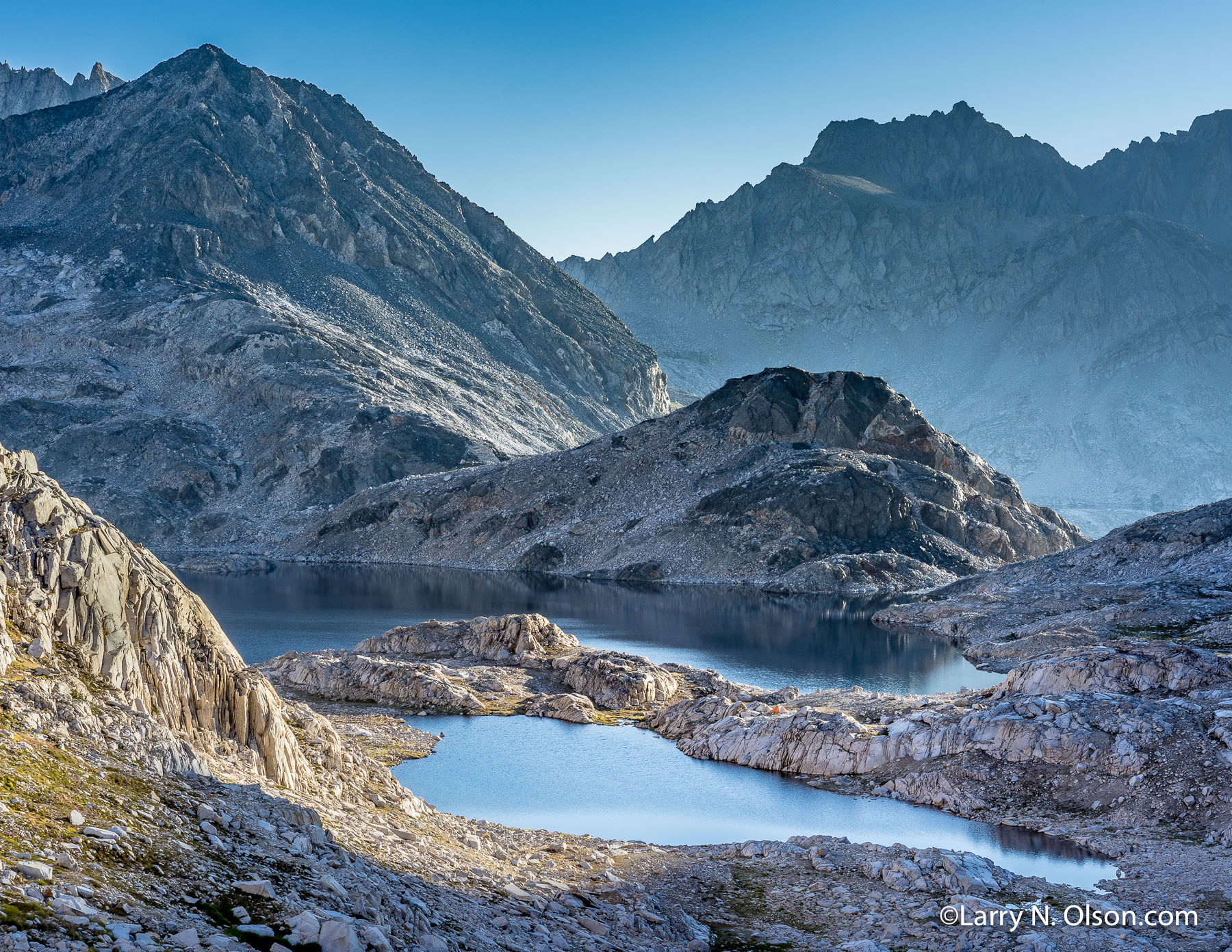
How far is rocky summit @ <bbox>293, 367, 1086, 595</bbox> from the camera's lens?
488 feet

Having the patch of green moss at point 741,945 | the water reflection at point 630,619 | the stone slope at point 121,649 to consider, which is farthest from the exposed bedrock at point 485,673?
the stone slope at point 121,649

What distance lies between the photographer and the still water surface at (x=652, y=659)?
42875mm

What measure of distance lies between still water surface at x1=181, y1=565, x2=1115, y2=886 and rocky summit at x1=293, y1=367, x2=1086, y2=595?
33.2 feet

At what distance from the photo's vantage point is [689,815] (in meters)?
44.7

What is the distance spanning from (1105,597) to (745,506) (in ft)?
200

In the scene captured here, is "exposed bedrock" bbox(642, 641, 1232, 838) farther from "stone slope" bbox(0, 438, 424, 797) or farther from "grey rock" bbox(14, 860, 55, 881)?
"grey rock" bbox(14, 860, 55, 881)

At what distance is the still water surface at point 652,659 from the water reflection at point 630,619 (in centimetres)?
31

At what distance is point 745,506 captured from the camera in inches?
6048

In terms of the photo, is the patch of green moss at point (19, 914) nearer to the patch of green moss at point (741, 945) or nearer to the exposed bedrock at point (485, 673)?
the patch of green moss at point (741, 945)

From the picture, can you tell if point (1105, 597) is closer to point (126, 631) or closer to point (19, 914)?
point (126, 631)

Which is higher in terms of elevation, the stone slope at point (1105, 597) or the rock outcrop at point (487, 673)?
the stone slope at point (1105, 597)

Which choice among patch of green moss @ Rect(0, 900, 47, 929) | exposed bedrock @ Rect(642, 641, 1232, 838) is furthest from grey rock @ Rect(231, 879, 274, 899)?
exposed bedrock @ Rect(642, 641, 1232, 838)

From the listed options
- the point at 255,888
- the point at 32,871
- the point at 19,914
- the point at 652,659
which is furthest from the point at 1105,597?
the point at 19,914

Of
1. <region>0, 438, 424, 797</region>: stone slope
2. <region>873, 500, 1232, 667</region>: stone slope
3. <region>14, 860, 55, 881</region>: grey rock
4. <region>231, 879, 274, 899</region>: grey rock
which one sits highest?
<region>873, 500, 1232, 667</region>: stone slope
